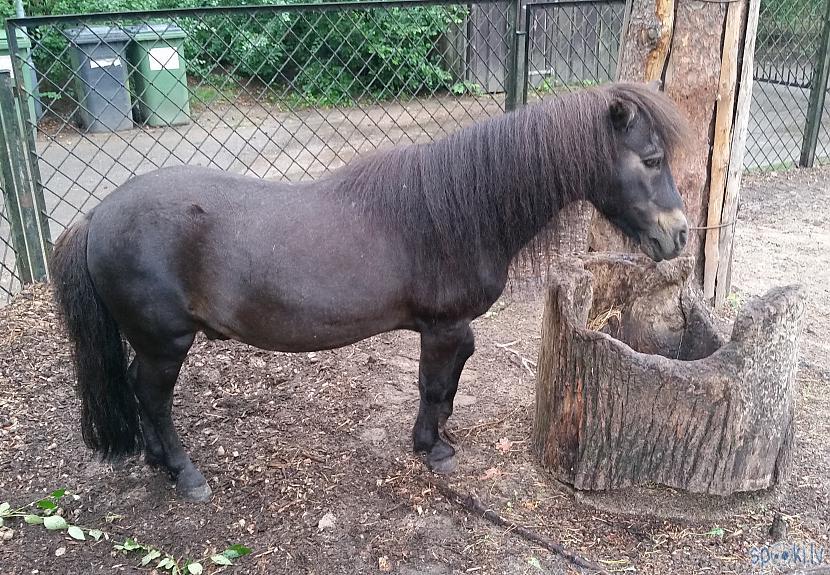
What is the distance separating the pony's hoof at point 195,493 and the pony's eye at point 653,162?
2167 millimetres

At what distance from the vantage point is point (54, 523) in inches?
108

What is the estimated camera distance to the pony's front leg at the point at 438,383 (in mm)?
2875

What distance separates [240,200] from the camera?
2637 millimetres

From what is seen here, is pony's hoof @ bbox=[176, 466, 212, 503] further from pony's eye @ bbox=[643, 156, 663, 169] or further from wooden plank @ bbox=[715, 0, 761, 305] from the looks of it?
wooden plank @ bbox=[715, 0, 761, 305]

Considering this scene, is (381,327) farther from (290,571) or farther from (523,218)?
(290,571)

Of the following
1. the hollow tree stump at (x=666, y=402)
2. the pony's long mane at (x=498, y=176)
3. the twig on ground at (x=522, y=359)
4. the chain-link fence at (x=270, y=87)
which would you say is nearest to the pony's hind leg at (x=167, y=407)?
the pony's long mane at (x=498, y=176)

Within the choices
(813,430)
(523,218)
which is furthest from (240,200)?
(813,430)

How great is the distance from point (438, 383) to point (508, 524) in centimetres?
62

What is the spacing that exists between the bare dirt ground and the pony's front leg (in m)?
0.09

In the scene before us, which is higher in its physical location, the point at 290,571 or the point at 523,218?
the point at 523,218

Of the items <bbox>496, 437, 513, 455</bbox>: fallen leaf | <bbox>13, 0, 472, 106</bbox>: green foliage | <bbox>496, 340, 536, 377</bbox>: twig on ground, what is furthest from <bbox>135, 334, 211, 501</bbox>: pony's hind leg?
<bbox>13, 0, 472, 106</bbox>: green foliage

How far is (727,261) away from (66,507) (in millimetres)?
3578

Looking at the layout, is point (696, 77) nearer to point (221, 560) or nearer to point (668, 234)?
point (668, 234)

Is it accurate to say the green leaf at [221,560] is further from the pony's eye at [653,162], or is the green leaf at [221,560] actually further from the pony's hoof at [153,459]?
the pony's eye at [653,162]
